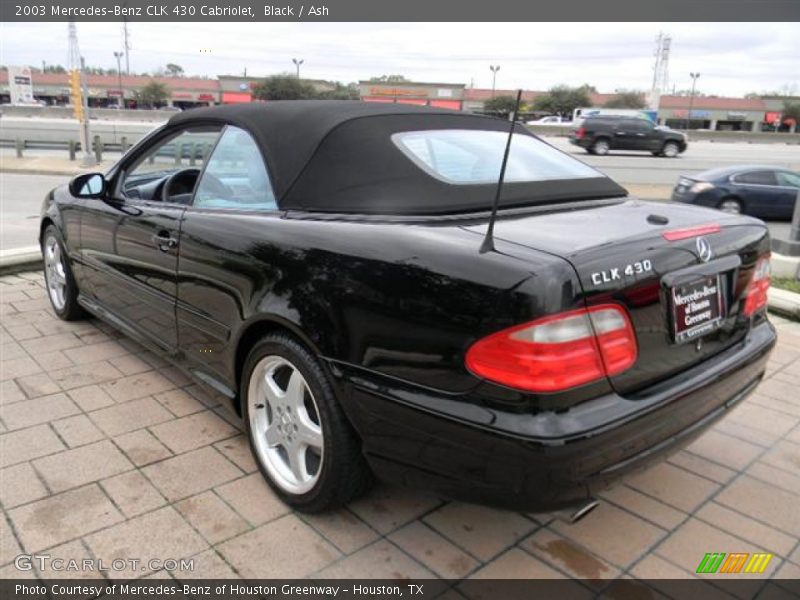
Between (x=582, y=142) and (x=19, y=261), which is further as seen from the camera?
(x=582, y=142)

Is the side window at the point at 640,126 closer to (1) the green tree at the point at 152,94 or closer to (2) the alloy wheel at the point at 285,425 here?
(2) the alloy wheel at the point at 285,425

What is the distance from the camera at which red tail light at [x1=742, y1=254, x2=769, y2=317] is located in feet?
8.20

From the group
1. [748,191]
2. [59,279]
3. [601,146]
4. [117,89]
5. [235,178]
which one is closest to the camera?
[235,178]

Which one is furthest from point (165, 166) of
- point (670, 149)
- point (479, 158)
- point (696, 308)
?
point (670, 149)

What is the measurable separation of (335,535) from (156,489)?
81cm

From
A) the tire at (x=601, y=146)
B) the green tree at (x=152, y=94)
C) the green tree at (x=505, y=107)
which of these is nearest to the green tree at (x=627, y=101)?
the green tree at (x=152, y=94)

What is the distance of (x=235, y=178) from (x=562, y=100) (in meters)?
76.7

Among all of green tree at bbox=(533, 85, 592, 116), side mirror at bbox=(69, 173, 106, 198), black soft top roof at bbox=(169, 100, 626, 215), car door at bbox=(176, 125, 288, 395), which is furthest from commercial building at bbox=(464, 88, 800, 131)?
car door at bbox=(176, 125, 288, 395)

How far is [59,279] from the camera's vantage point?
4.70 m

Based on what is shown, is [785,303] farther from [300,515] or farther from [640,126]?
[640,126]

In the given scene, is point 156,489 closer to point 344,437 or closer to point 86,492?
point 86,492

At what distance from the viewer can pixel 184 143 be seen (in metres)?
3.68

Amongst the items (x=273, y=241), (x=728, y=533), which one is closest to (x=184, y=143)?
(x=273, y=241)

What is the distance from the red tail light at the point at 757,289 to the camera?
2498 mm
